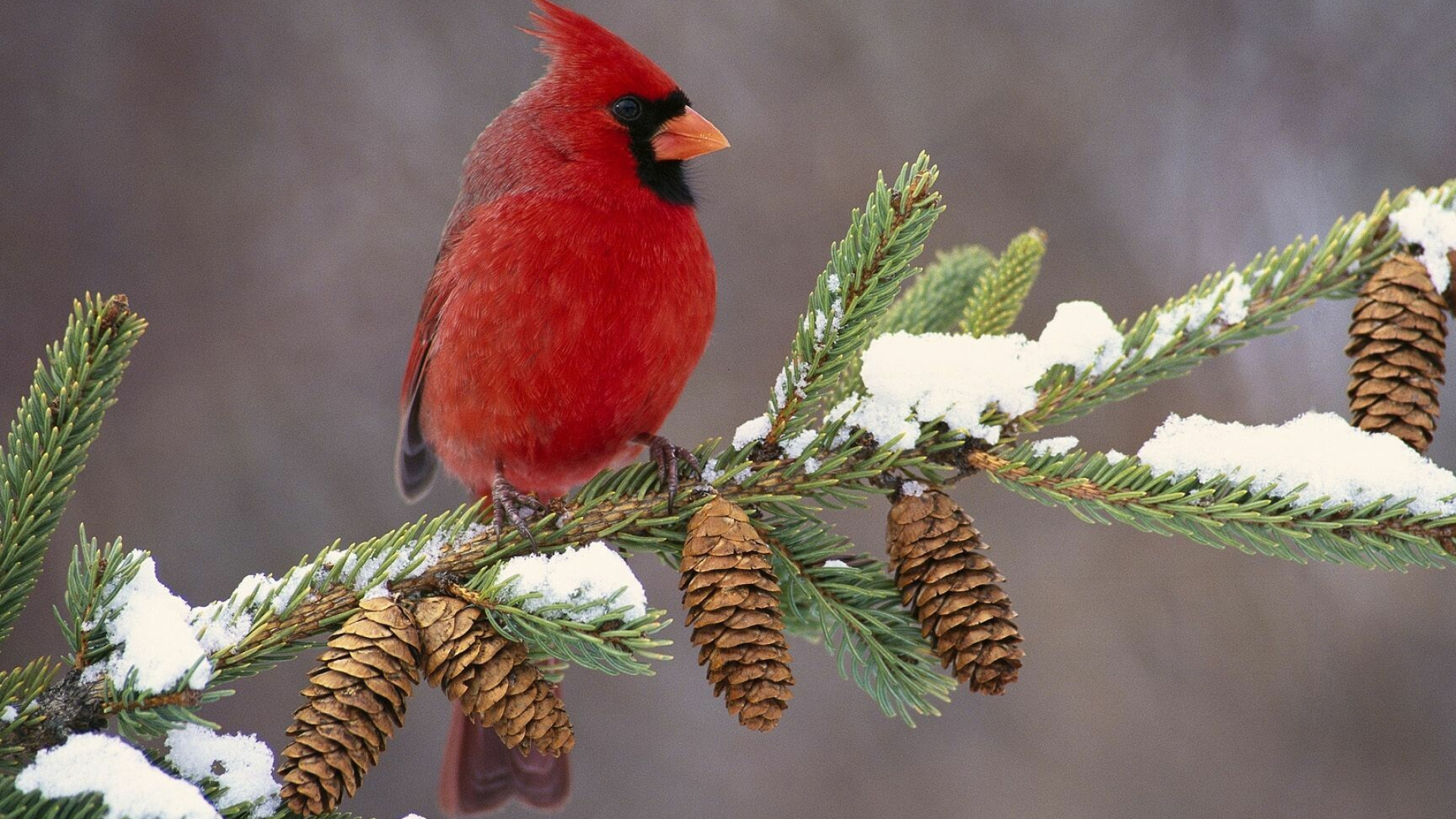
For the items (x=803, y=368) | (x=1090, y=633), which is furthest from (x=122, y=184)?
(x=1090, y=633)

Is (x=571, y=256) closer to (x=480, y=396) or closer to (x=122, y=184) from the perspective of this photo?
(x=480, y=396)

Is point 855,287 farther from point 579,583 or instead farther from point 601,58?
point 601,58

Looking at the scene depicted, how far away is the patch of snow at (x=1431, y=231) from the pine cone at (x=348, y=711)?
1122 mm

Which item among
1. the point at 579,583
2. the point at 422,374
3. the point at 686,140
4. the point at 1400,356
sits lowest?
the point at 579,583

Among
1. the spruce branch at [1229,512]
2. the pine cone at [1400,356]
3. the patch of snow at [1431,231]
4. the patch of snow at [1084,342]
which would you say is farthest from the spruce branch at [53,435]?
the patch of snow at [1431,231]

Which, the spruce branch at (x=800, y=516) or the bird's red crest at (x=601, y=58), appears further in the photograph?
the bird's red crest at (x=601, y=58)

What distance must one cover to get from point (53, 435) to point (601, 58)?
997 mm

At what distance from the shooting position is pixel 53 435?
0.96 m

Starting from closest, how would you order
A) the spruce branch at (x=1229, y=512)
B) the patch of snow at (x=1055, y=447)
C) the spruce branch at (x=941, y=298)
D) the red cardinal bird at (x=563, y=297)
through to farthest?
1. the spruce branch at (x=1229, y=512)
2. the patch of snow at (x=1055, y=447)
3. the red cardinal bird at (x=563, y=297)
4. the spruce branch at (x=941, y=298)

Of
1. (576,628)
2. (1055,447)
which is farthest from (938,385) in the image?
(576,628)

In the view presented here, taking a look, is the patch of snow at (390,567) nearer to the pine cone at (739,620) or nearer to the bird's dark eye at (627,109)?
the pine cone at (739,620)

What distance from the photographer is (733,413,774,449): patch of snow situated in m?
1.19

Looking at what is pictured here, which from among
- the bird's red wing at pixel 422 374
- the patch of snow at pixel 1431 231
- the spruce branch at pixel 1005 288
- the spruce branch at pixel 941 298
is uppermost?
the bird's red wing at pixel 422 374

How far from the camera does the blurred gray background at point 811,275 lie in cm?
247
